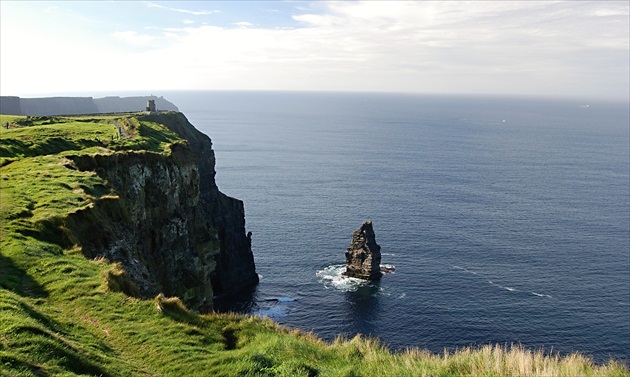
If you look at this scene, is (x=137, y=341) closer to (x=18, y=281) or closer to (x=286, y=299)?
(x=18, y=281)

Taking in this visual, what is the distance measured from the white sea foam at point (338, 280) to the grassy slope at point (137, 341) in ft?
199

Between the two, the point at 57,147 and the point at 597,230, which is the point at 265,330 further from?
the point at 597,230

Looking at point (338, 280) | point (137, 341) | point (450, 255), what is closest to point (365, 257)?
point (338, 280)

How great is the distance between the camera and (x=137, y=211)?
127 ft

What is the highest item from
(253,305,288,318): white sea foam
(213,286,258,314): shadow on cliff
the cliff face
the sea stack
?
the cliff face

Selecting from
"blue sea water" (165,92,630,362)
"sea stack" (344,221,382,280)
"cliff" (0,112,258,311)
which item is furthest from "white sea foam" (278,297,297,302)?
"cliff" (0,112,258,311)

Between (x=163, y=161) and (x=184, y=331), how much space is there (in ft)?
105

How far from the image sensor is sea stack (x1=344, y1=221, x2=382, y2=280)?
85.6m

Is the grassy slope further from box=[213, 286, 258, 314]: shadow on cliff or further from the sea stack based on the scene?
the sea stack

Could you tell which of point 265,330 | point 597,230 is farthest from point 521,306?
point 265,330

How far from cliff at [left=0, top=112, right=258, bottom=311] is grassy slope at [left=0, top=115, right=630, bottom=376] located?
1835 millimetres

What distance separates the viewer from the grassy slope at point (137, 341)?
564 inches

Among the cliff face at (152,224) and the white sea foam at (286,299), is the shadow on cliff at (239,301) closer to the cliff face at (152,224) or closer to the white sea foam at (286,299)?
the white sea foam at (286,299)

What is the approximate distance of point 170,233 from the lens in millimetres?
45312
